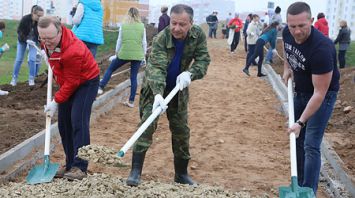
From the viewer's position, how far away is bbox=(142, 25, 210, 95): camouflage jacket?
14.6 feet

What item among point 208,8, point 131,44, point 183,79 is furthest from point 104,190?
point 208,8

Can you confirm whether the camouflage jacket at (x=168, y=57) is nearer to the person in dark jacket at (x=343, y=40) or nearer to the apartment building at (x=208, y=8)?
the person in dark jacket at (x=343, y=40)

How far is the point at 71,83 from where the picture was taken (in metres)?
4.68

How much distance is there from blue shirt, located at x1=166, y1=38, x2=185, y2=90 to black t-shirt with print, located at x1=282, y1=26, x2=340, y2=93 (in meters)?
0.90

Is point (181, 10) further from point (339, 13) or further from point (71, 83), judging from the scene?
point (339, 13)

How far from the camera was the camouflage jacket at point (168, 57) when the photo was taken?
4.46 m

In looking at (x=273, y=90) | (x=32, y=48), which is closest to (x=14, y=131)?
(x=32, y=48)

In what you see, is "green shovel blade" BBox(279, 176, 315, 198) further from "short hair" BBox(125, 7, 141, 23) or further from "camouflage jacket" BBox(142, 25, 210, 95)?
"short hair" BBox(125, 7, 141, 23)

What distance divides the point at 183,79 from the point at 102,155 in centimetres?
95

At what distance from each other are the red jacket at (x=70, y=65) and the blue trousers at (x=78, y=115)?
78 mm

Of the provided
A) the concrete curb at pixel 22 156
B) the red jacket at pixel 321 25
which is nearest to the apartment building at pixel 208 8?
the red jacket at pixel 321 25

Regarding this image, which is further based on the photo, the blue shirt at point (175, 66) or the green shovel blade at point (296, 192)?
the blue shirt at point (175, 66)

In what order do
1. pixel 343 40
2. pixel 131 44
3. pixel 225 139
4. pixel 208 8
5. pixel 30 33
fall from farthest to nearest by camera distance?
pixel 208 8 < pixel 343 40 < pixel 30 33 < pixel 131 44 < pixel 225 139

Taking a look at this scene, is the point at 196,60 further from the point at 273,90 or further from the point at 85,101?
the point at 273,90
